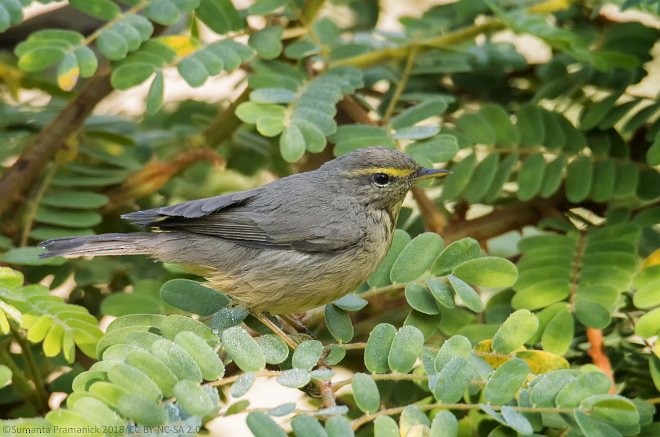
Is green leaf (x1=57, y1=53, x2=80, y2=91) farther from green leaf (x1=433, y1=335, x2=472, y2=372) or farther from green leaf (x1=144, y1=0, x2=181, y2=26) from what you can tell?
green leaf (x1=433, y1=335, x2=472, y2=372)

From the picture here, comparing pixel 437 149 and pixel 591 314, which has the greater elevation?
pixel 437 149

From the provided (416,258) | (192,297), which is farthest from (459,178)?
(192,297)

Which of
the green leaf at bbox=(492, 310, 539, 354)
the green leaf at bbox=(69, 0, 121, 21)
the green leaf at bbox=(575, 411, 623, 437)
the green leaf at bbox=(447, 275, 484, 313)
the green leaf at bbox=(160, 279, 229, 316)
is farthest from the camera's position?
the green leaf at bbox=(69, 0, 121, 21)

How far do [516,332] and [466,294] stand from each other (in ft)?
0.66

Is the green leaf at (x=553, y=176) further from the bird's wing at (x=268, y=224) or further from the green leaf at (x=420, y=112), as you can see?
the bird's wing at (x=268, y=224)

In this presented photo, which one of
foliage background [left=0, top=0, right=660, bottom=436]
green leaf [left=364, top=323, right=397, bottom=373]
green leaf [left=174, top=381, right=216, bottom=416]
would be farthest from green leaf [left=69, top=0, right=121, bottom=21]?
green leaf [left=174, top=381, right=216, bottom=416]

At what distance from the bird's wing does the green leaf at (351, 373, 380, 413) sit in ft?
3.20

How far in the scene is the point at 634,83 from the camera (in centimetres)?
352

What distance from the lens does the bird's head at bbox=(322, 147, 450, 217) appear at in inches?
129

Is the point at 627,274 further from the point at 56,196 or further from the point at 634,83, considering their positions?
the point at 56,196

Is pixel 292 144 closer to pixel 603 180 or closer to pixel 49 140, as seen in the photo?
pixel 49 140

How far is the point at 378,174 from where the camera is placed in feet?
11.0

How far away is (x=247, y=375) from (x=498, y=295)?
120 cm

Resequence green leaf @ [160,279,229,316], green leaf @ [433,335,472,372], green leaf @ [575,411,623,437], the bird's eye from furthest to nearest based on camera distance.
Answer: the bird's eye < green leaf @ [160,279,229,316] < green leaf @ [433,335,472,372] < green leaf @ [575,411,623,437]
